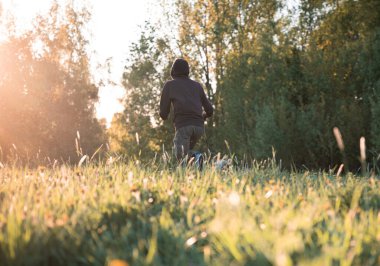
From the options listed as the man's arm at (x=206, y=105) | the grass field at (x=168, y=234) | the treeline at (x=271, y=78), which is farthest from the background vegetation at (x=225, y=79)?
the grass field at (x=168, y=234)

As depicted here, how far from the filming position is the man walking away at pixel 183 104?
835 centimetres

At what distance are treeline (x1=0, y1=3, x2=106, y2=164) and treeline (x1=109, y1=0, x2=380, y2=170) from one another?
7.79 feet

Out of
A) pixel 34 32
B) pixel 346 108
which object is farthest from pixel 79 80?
pixel 346 108

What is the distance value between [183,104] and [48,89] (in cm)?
2055

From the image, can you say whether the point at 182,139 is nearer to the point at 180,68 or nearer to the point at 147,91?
the point at 180,68

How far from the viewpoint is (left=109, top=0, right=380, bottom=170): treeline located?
14.2 metres

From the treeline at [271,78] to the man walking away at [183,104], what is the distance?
203 cm

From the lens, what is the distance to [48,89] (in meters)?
27.5

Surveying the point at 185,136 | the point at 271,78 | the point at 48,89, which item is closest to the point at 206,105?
the point at 185,136

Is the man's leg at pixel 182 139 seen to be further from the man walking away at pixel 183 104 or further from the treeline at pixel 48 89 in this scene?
the treeline at pixel 48 89

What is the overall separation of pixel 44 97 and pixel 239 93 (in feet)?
44.6

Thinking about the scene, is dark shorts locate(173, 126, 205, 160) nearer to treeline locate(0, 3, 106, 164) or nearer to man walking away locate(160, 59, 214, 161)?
man walking away locate(160, 59, 214, 161)

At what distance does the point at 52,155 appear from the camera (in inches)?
1091

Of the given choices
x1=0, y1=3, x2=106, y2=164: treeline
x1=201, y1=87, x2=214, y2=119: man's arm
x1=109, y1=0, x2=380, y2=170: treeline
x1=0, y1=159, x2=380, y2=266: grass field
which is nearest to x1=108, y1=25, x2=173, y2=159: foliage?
x1=109, y1=0, x2=380, y2=170: treeline
